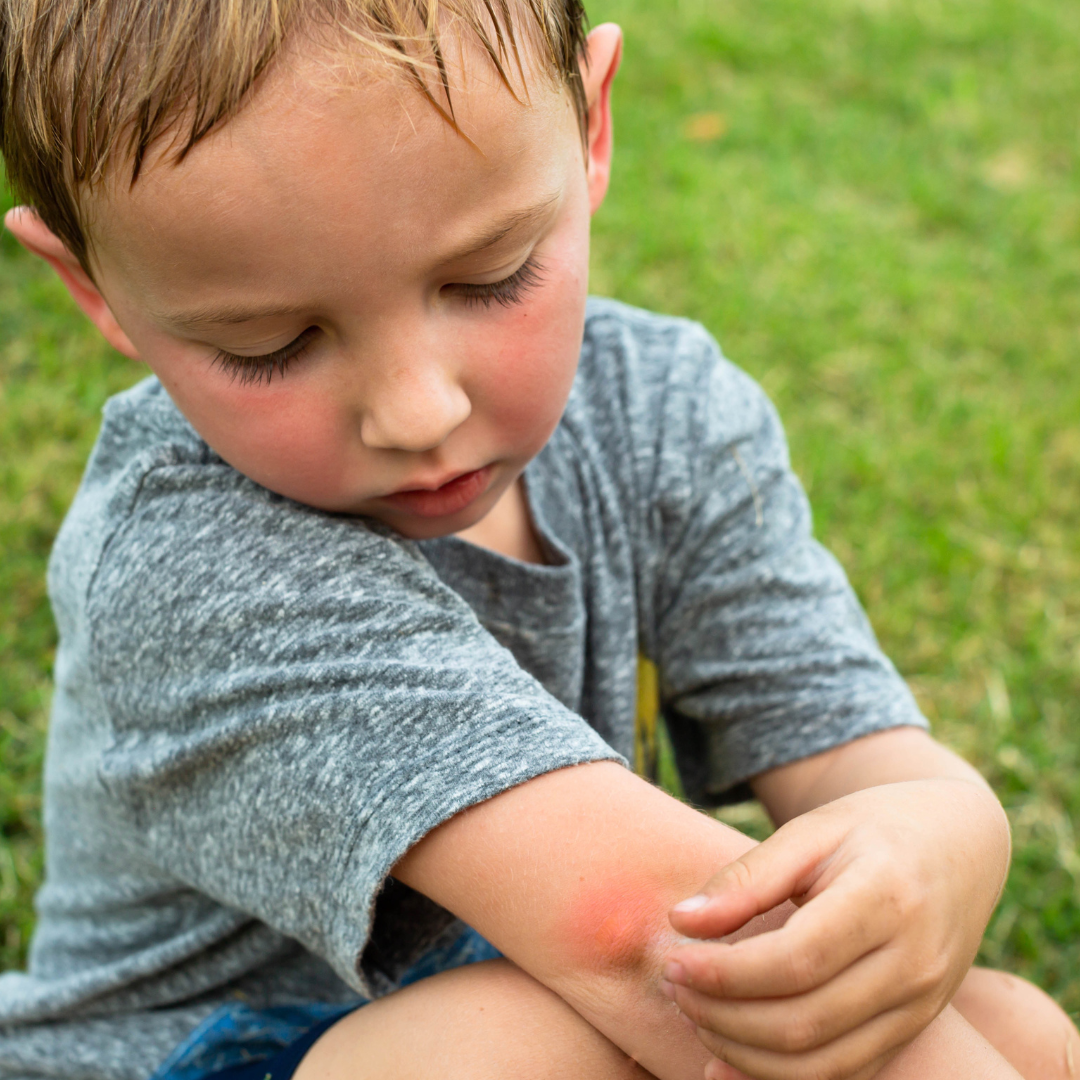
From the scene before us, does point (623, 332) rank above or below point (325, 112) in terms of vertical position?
below

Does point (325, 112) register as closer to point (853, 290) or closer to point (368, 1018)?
point (368, 1018)

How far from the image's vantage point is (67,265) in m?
1.13

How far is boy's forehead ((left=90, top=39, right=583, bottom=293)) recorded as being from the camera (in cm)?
89

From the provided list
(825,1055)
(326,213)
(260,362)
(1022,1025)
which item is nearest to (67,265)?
(260,362)

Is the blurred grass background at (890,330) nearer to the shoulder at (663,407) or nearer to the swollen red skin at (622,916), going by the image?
the shoulder at (663,407)

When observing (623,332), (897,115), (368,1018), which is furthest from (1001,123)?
(368,1018)

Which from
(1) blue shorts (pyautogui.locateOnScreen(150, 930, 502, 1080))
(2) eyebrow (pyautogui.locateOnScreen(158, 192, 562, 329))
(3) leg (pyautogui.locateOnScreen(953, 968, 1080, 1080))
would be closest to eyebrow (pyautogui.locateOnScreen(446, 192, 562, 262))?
(2) eyebrow (pyautogui.locateOnScreen(158, 192, 562, 329))

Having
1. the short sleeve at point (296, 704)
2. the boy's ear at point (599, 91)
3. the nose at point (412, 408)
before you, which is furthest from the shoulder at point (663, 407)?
the nose at point (412, 408)

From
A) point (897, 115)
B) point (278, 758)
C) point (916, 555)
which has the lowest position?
point (916, 555)

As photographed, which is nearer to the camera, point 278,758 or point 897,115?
point 278,758

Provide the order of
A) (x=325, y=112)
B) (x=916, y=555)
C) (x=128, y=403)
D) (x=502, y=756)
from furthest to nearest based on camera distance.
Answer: (x=916, y=555) < (x=128, y=403) < (x=502, y=756) < (x=325, y=112)

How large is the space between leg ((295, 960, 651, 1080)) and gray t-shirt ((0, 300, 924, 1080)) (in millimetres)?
55

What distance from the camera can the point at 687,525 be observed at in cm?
148

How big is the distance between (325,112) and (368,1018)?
0.77 metres
